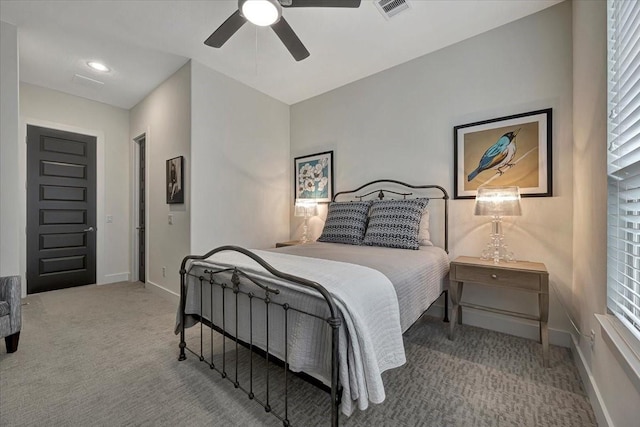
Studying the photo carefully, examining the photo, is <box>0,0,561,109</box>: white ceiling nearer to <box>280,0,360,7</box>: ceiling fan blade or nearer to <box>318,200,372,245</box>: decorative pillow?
<box>280,0,360,7</box>: ceiling fan blade

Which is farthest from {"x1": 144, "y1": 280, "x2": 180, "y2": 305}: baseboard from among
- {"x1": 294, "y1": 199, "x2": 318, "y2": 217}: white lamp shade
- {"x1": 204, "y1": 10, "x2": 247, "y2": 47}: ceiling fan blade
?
{"x1": 204, "y1": 10, "x2": 247, "y2": 47}: ceiling fan blade

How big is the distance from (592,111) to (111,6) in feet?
12.1

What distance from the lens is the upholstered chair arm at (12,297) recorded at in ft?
6.60

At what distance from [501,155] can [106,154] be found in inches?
211

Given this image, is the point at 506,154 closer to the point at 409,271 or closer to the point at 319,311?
the point at 409,271

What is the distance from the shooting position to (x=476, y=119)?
8.76 ft

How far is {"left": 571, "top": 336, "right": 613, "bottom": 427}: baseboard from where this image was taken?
131 centimetres

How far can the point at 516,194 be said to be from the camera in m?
2.21

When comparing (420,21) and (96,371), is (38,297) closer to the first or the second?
(96,371)

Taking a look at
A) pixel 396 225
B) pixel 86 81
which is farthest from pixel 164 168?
pixel 396 225

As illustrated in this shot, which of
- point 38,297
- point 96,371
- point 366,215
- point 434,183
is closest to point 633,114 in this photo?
point 434,183

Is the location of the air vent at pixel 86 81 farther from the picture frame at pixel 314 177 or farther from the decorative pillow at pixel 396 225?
the decorative pillow at pixel 396 225

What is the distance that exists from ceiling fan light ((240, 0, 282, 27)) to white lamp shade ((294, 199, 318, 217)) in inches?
87.4

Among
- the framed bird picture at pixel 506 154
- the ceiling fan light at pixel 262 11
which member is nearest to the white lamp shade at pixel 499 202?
the framed bird picture at pixel 506 154
